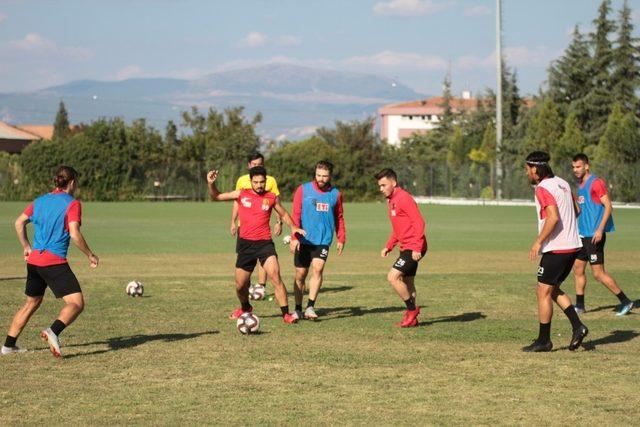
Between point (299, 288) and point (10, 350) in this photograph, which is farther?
point (299, 288)

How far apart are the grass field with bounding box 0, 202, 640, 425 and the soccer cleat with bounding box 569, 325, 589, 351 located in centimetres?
10

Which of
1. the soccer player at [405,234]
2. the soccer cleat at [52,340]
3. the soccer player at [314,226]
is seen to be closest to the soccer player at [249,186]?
the soccer player at [314,226]

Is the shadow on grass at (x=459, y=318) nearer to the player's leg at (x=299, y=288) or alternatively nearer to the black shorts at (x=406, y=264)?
the black shorts at (x=406, y=264)

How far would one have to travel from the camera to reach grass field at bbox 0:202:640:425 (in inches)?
350

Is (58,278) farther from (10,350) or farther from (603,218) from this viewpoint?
(603,218)

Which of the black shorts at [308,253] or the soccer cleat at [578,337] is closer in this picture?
the soccer cleat at [578,337]

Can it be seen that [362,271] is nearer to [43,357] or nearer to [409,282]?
[409,282]

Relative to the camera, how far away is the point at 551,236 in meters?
11.7

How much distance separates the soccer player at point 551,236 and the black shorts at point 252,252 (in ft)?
11.8

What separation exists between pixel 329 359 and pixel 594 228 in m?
5.55

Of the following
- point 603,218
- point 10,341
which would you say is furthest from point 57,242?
point 603,218

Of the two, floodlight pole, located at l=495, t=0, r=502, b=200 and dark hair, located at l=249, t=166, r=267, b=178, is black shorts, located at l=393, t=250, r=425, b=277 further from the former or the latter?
floodlight pole, located at l=495, t=0, r=502, b=200

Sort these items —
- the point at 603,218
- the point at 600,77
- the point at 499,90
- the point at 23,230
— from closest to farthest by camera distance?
1. the point at 23,230
2. the point at 603,218
3. the point at 499,90
4. the point at 600,77

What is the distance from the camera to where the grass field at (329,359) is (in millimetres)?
8883
